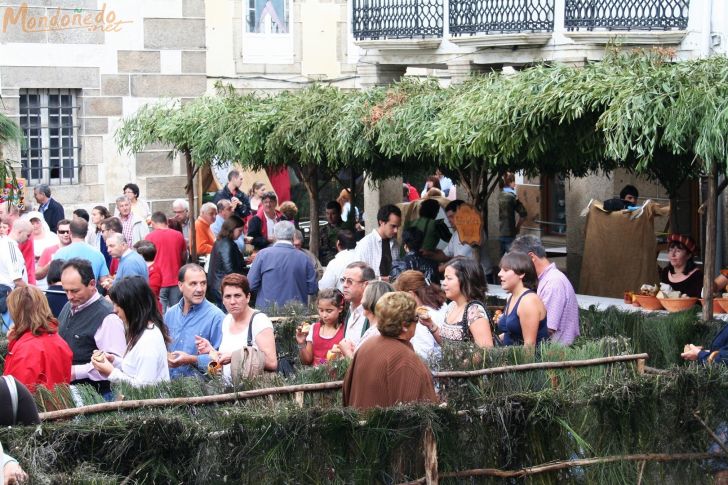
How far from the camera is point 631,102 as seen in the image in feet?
38.3

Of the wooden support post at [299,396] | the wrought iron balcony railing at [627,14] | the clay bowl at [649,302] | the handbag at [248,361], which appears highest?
the wrought iron balcony railing at [627,14]

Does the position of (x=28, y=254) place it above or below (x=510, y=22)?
below

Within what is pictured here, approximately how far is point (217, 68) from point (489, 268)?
10.8 meters

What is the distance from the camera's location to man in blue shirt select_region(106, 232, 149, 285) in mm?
12641

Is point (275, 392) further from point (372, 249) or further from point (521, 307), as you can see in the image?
point (372, 249)

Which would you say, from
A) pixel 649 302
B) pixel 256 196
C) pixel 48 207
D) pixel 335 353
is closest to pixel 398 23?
pixel 256 196

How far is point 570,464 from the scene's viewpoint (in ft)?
26.6

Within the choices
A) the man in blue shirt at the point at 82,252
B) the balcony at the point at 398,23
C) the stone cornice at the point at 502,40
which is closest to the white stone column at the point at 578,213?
the stone cornice at the point at 502,40

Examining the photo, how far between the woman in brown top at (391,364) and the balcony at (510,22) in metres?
10.2

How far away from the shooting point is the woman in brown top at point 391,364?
7.47 m

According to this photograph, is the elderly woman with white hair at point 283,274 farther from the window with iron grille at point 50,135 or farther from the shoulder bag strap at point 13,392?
the window with iron grille at point 50,135

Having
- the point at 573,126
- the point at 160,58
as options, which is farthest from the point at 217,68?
the point at 573,126

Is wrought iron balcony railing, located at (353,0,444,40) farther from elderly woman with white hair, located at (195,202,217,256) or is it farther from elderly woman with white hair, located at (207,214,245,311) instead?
elderly woman with white hair, located at (207,214,245,311)

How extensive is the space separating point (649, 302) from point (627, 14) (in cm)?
687
